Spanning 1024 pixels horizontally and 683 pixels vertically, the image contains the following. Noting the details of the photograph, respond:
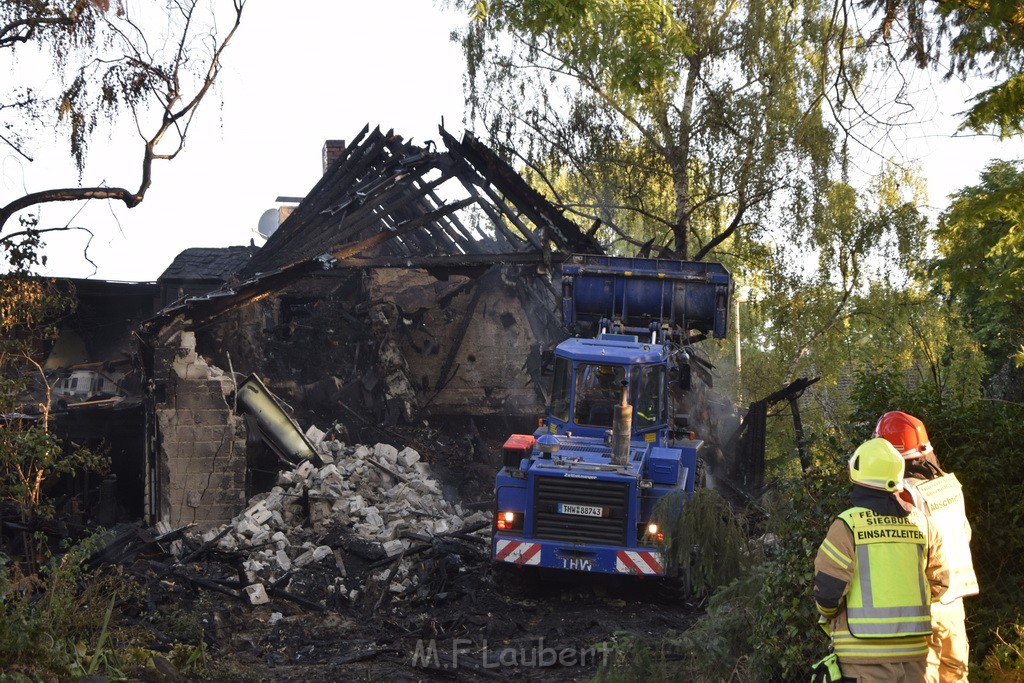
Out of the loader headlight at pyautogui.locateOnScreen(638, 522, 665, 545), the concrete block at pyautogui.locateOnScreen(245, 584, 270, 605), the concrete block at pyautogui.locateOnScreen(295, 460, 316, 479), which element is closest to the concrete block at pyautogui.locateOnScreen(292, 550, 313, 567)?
the concrete block at pyautogui.locateOnScreen(245, 584, 270, 605)

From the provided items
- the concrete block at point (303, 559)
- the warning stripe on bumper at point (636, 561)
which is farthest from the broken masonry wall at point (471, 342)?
the warning stripe on bumper at point (636, 561)

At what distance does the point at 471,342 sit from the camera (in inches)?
797

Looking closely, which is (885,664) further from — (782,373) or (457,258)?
(782,373)

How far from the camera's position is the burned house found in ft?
49.4

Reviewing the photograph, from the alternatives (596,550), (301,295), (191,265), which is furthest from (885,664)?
(191,265)

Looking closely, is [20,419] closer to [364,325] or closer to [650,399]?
[650,399]

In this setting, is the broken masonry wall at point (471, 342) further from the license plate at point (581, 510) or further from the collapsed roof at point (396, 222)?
the license plate at point (581, 510)

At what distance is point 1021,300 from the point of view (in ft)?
35.3

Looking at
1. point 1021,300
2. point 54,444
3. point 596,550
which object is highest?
point 1021,300

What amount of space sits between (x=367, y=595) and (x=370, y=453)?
4.71m

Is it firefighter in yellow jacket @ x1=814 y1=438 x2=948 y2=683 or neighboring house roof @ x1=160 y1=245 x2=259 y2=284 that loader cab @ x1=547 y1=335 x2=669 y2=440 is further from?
neighboring house roof @ x1=160 y1=245 x2=259 y2=284

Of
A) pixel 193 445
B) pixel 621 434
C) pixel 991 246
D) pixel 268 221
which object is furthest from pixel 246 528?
pixel 268 221

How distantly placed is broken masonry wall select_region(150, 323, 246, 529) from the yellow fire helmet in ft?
38.3

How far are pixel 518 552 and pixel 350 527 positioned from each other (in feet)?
12.7
